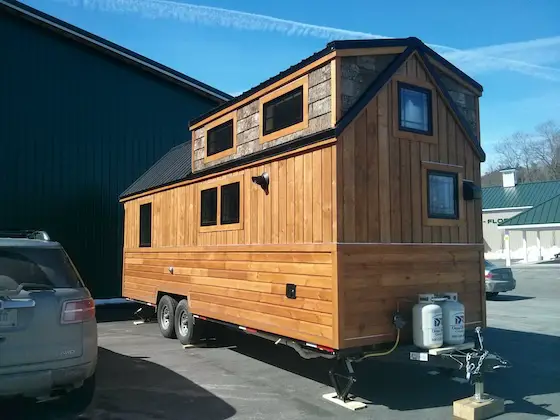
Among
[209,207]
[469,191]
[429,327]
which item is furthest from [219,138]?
[429,327]

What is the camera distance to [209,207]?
29.1ft

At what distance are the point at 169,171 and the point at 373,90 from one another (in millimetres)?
6241

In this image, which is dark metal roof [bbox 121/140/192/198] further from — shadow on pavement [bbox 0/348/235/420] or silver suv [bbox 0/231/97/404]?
silver suv [bbox 0/231/97/404]

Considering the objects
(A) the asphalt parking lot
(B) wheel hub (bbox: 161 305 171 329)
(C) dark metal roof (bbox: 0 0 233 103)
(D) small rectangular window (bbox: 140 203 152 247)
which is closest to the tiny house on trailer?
(A) the asphalt parking lot

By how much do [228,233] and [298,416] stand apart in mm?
3359

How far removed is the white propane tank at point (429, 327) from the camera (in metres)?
5.93

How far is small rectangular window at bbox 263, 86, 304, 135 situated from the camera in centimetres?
693

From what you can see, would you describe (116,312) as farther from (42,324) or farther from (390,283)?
(42,324)

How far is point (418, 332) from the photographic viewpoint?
19.8 feet

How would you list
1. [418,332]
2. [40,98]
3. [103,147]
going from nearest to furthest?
[418,332]
[40,98]
[103,147]

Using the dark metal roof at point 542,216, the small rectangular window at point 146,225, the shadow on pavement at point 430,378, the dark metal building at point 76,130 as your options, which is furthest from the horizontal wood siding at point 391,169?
the dark metal roof at point 542,216

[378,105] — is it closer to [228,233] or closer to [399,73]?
[399,73]

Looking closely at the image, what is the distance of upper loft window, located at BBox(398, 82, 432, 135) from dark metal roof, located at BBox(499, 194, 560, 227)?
90.9ft

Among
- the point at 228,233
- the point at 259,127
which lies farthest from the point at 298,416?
the point at 259,127
